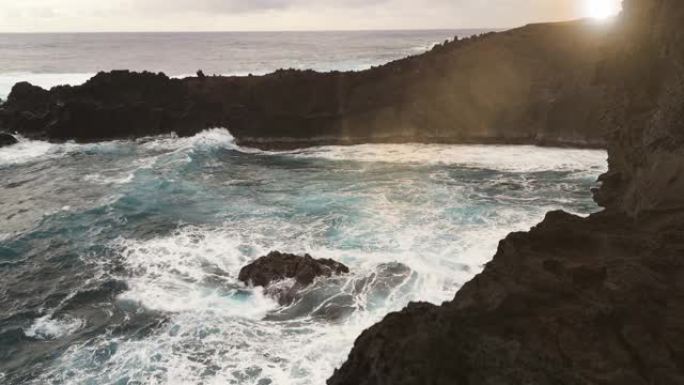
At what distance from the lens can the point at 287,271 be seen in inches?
703

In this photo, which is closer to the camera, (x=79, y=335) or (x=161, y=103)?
(x=79, y=335)

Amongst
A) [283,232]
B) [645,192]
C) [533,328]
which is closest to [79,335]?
[283,232]

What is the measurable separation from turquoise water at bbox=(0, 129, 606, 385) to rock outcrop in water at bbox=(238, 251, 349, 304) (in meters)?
0.41

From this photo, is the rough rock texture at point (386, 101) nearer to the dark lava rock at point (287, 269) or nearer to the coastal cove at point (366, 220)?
the coastal cove at point (366, 220)

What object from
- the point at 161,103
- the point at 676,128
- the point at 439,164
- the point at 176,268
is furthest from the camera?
the point at 161,103

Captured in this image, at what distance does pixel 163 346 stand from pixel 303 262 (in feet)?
17.0

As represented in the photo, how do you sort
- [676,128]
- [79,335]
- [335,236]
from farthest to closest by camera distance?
[335,236]
[79,335]
[676,128]

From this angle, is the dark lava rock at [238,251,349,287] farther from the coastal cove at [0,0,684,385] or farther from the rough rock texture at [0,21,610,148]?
the rough rock texture at [0,21,610,148]

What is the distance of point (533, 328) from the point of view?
6547 mm

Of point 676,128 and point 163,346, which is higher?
point 676,128

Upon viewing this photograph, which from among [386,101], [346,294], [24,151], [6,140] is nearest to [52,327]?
[346,294]

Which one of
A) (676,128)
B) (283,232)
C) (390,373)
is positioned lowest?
(283,232)

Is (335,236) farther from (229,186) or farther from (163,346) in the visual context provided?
(229,186)

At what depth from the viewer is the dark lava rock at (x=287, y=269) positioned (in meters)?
17.6
